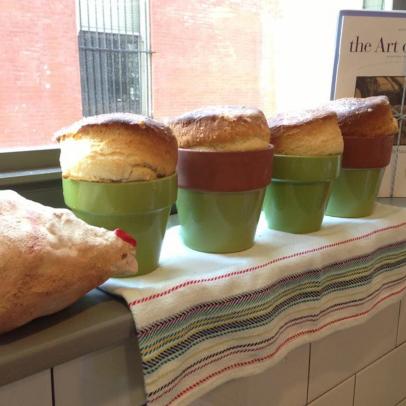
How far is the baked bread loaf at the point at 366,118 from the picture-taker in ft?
2.70

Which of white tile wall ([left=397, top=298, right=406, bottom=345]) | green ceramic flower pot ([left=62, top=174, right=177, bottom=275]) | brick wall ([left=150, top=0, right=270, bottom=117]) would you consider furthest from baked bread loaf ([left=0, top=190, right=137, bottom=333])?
white tile wall ([left=397, top=298, right=406, bottom=345])

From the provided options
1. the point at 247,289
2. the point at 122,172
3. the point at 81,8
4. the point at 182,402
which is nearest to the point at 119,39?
the point at 81,8

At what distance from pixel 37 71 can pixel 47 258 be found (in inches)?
18.6

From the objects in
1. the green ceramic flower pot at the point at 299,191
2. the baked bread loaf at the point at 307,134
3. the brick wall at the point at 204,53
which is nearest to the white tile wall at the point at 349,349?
the green ceramic flower pot at the point at 299,191

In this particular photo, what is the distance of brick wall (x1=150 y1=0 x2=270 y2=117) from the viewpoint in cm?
96

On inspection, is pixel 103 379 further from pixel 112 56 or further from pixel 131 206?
pixel 112 56

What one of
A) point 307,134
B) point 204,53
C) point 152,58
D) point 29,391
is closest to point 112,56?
point 152,58

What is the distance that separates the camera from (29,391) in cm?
47

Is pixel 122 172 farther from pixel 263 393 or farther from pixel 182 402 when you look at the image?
pixel 263 393

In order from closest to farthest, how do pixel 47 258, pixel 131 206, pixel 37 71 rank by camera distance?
pixel 47 258 < pixel 131 206 < pixel 37 71

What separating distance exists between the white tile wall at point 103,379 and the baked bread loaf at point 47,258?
7cm

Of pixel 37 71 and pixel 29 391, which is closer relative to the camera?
pixel 29 391

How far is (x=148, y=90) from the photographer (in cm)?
96

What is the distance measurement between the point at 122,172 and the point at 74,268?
0.43 ft
